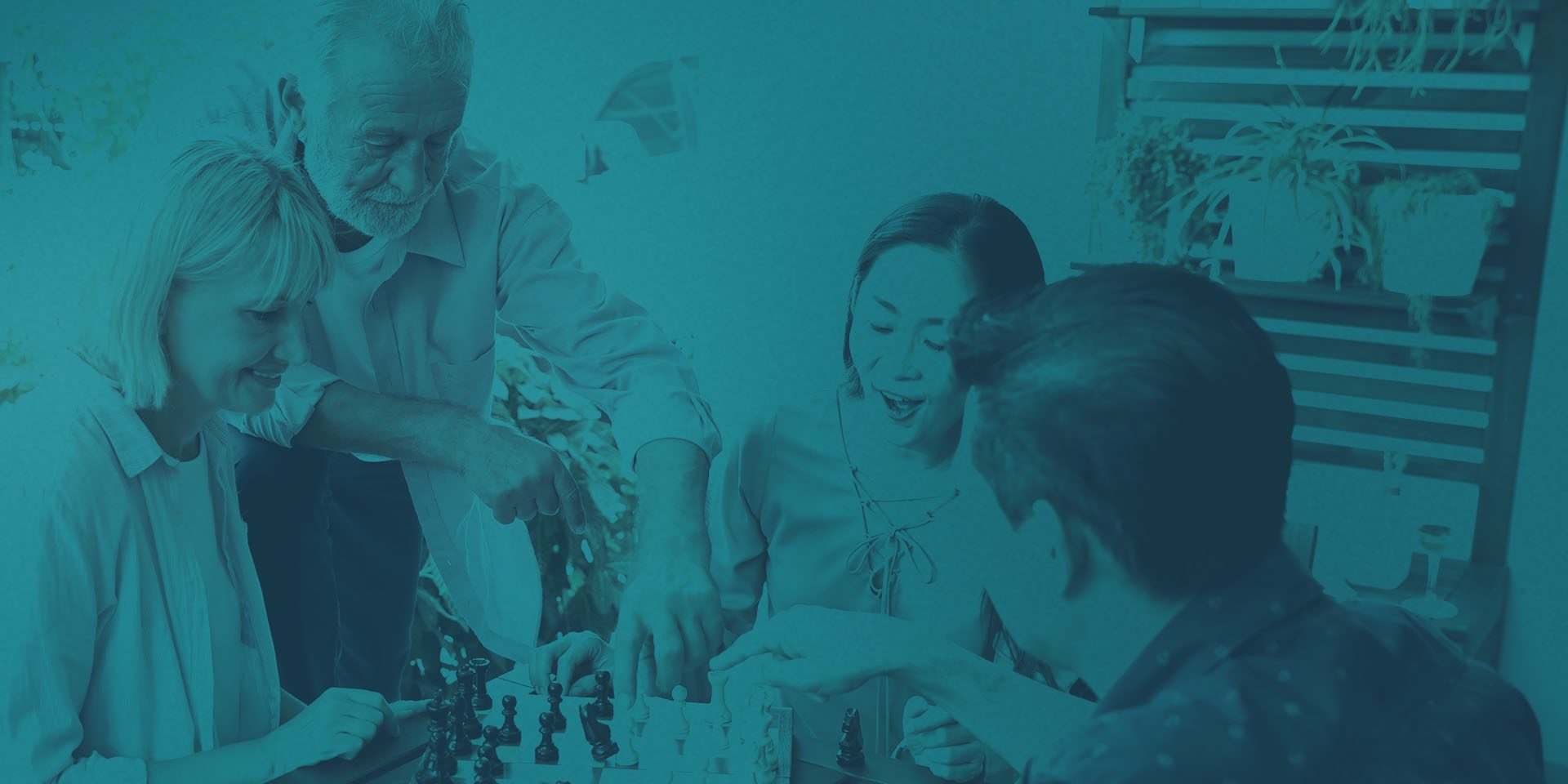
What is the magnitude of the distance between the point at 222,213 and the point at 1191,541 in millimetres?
1452

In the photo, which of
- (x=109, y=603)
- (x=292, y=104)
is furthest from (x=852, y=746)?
(x=292, y=104)

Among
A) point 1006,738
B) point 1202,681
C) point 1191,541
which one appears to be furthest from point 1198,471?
point 1006,738

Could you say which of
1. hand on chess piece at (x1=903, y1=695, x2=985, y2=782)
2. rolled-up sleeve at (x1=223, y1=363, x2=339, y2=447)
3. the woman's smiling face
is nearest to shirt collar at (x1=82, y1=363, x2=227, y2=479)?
rolled-up sleeve at (x1=223, y1=363, x2=339, y2=447)

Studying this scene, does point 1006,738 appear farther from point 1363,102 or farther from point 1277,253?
point 1363,102

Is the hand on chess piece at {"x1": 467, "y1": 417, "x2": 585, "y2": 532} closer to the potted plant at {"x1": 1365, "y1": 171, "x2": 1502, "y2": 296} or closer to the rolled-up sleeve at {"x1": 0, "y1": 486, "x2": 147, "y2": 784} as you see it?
the rolled-up sleeve at {"x1": 0, "y1": 486, "x2": 147, "y2": 784}

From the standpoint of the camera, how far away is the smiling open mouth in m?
1.80

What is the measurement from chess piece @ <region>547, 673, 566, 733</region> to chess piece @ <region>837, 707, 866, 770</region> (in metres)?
0.44

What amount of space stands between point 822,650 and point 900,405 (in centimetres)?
39

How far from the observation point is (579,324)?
2084mm

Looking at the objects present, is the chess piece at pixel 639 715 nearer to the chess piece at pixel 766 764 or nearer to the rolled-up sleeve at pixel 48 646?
the chess piece at pixel 766 764

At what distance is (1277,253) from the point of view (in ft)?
5.24

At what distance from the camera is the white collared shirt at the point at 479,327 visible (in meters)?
2.05

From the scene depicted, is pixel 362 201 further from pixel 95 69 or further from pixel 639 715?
pixel 639 715

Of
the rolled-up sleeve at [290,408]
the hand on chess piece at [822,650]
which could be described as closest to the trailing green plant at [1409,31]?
the hand on chess piece at [822,650]
